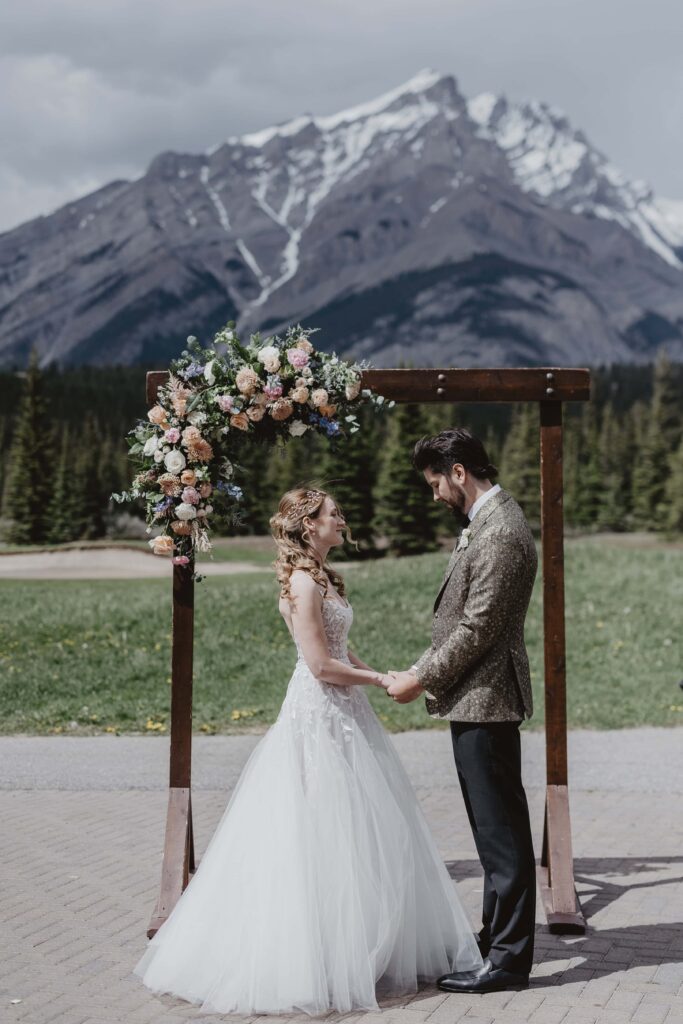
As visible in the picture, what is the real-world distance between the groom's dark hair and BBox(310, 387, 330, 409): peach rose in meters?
1.10

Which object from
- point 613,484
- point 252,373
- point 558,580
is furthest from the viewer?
point 613,484

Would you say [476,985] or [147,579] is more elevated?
[147,579]

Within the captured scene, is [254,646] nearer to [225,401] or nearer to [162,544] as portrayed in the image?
[162,544]

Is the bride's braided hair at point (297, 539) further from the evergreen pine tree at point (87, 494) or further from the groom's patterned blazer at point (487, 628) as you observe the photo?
the evergreen pine tree at point (87, 494)

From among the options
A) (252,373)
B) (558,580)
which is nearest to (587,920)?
(558,580)

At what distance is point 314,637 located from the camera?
5.94 metres

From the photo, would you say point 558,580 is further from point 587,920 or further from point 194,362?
Result: point 194,362

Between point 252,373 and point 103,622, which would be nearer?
point 252,373

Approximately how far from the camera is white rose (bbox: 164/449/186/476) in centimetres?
674

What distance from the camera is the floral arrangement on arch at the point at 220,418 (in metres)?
6.75

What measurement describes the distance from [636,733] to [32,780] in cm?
621

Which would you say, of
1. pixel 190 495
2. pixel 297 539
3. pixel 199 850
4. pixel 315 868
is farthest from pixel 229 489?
pixel 199 850

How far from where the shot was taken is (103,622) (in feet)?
64.7

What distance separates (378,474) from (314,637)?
4874 cm
